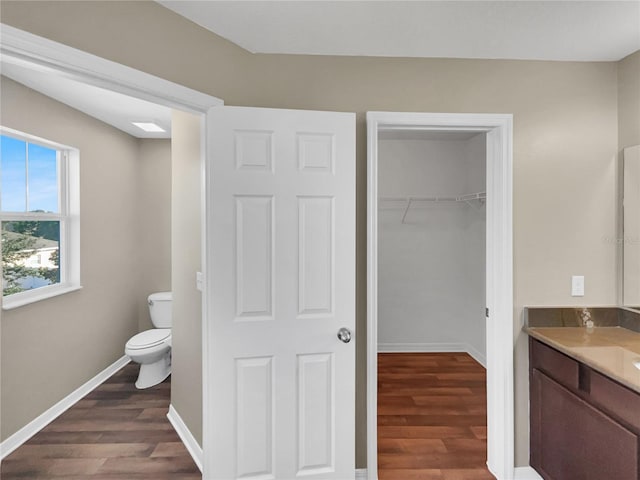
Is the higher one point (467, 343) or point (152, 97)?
point (152, 97)

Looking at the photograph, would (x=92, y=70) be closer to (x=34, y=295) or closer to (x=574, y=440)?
(x=34, y=295)

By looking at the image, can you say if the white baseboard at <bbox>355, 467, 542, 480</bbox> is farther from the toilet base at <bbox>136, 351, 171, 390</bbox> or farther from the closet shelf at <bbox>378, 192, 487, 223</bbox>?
the closet shelf at <bbox>378, 192, 487, 223</bbox>

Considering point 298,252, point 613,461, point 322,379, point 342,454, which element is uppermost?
point 298,252

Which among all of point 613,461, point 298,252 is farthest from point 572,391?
point 298,252

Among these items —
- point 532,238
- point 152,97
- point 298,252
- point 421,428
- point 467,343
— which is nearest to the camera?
point 152,97

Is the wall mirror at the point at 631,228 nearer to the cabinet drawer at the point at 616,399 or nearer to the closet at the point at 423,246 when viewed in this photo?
the cabinet drawer at the point at 616,399

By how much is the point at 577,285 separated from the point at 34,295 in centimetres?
368

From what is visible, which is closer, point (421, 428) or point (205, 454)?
point (205, 454)

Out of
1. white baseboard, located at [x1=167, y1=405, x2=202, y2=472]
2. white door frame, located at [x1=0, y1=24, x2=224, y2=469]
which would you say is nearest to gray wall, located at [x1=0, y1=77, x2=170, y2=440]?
white baseboard, located at [x1=167, y1=405, x2=202, y2=472]

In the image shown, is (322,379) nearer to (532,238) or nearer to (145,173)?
(532,238)

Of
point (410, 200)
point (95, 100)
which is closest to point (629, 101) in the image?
point (410, 200)

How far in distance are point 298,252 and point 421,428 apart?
1.79 m

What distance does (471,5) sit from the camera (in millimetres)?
1602

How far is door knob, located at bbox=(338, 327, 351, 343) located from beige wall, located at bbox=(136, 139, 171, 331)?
2.84 metres
